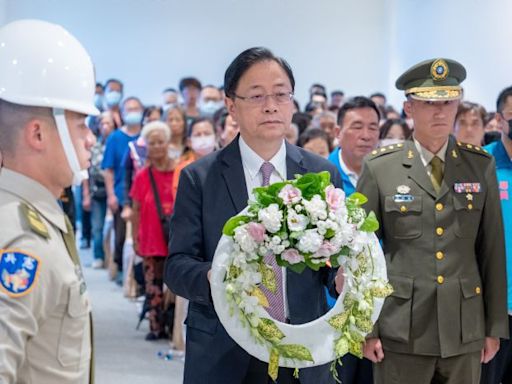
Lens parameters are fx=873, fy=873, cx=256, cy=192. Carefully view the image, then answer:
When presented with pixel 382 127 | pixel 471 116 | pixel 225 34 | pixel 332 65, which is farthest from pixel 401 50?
pixel 471 116

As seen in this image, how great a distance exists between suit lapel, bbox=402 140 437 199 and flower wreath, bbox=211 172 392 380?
846 mm

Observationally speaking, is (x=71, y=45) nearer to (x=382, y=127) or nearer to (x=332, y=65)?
(x=382, y=127)

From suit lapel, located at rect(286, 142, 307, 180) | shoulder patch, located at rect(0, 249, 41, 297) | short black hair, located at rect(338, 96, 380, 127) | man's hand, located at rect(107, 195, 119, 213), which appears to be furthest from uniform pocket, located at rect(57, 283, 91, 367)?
man's hand, located at rect(107, 195, 119, 213)

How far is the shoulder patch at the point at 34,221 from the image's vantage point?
173 centimetres

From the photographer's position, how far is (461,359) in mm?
3258

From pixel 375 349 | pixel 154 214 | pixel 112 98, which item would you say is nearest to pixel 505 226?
pixel 375 349

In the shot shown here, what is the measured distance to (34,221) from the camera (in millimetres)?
1753

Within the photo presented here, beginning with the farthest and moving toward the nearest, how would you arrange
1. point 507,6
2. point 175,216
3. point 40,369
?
1. point 507,6
2. point 175,216
3. point 40,369

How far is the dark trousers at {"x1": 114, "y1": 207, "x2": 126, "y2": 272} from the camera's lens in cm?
877

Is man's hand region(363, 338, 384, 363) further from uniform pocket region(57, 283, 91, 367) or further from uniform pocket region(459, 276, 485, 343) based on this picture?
uniform pocket region(57, 283, 91, 367)

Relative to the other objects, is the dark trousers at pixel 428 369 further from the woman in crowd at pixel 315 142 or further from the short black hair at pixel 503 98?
the woman in crowd at pixel 315 142

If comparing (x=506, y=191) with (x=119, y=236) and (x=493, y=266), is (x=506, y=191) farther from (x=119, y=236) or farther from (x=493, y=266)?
(x=119, y=236)

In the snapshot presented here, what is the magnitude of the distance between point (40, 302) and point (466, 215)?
1967 millimetres

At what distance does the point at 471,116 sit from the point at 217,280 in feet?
9.72
